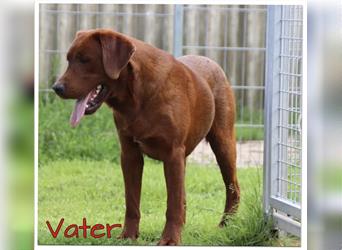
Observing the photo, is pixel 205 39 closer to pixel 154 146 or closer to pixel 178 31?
pixel 178 31

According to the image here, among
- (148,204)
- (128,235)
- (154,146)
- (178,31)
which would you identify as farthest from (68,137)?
(154,146)

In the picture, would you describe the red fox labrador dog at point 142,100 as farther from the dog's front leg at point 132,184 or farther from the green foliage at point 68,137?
the green foliage at point 68,137

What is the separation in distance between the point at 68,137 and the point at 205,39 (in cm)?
121

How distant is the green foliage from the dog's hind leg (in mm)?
1859

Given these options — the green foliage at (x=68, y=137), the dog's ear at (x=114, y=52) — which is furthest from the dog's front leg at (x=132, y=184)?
the green foliage at (x=68, y=137)

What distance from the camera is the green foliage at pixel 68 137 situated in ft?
22.1

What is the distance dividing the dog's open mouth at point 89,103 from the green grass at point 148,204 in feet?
1.76

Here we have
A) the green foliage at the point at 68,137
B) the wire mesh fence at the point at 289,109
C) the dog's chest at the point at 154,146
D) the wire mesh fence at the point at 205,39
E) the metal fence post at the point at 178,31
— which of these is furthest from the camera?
the green foliage at the point at 68,137

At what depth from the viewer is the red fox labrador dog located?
450 cm

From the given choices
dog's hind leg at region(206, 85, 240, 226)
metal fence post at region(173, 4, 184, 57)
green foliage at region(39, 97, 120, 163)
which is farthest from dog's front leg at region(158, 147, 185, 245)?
green foliage at region(39, 97, 120, 163)

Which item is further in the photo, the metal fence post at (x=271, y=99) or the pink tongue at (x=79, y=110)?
the metal fence post at (x=271, y=99)

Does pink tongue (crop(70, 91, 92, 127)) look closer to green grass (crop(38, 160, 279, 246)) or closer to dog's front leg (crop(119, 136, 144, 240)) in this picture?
dog's front leg (crop(119, 136, 144, 240))

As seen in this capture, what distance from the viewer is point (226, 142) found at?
5055 millimetres

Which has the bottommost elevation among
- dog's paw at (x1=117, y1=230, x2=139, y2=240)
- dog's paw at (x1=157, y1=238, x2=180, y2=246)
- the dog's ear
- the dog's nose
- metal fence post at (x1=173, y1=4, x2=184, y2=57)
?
dog's paw at (x1=157, y1=238, x2=180, y2=246)
